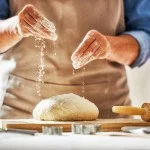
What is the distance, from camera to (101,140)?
2.44ft

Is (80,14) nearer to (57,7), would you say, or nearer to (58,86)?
(57,7)

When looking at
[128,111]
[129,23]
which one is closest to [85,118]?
[128,111]


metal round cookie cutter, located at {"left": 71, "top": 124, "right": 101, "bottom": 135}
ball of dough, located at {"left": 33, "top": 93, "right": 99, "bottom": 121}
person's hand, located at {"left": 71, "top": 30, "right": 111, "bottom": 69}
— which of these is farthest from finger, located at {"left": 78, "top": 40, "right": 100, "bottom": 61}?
metal round cookie cutter, located at {"left": 71, "top": 124, "right": 101, "bottom": 135}

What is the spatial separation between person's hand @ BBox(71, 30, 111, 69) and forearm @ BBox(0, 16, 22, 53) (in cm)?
20

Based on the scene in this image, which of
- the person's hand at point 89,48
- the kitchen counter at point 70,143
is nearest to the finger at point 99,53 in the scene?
the person's hand at point 89,48

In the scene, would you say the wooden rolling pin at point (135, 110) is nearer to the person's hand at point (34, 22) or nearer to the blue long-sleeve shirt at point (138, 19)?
the person's hand at point (34, 22)

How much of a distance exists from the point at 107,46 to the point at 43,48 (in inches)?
9.6

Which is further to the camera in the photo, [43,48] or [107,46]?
[43,48]

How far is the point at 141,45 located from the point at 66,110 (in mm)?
439

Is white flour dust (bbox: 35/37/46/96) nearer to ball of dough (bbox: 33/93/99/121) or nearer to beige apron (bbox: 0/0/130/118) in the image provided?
beige apron (bbox: 0/0/130/118)

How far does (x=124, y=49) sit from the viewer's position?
54.5 inches

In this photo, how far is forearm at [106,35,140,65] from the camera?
52.9 inches

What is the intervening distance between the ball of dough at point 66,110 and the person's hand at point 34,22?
0.54 ft

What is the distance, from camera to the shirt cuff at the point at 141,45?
4.72 feet
